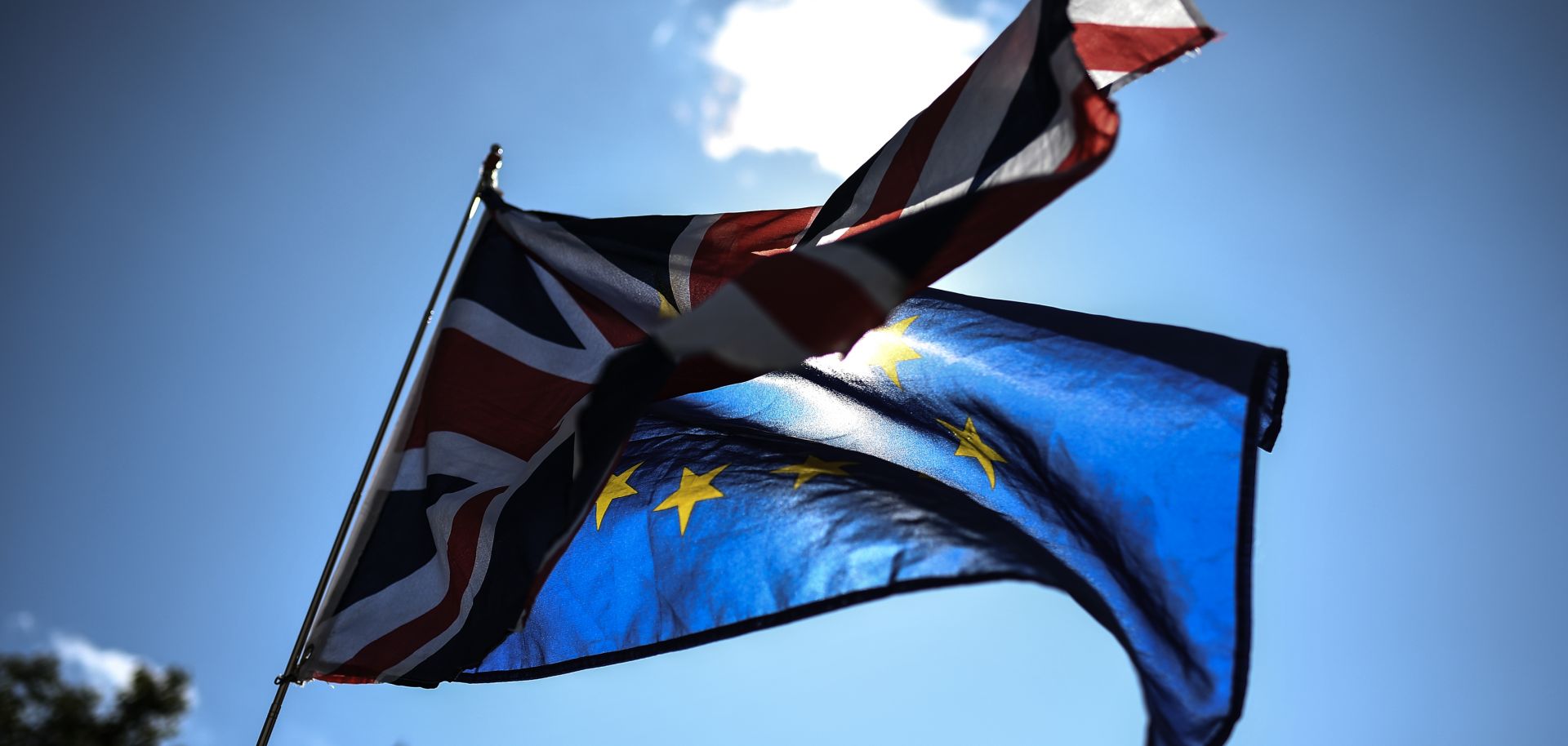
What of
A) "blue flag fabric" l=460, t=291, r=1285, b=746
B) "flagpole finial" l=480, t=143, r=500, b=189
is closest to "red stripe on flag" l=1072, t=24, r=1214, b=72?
"blue flag fabric" l=460, t=291, r=1285, b=746

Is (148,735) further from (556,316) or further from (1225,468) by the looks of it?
(1225,468)

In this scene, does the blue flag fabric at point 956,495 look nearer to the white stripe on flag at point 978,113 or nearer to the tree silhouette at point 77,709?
A: the white stripe on flag at point 978,113

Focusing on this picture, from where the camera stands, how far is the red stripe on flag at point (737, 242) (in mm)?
4582

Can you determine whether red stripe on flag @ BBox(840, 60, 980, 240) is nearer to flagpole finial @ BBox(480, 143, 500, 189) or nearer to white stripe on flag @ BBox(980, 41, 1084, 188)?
white stripe on flag @ BBox(980, 41, 1084, 188)

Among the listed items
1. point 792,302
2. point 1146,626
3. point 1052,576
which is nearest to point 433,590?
point 792,302

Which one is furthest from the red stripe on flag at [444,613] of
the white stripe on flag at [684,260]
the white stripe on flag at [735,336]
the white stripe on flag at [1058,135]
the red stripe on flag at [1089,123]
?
the red stripe on flag at [1089,123]

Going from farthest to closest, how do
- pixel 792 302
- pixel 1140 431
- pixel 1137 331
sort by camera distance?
pixel 1137 331 < pixel 1140 431 < pixel 792 302

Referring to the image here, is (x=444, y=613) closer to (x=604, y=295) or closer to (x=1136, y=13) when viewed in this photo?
(x=604, y=295)

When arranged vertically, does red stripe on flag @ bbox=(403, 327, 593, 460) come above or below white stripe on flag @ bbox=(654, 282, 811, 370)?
above

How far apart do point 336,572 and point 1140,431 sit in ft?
10.6

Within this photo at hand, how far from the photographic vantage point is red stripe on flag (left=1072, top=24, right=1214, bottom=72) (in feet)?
12.8

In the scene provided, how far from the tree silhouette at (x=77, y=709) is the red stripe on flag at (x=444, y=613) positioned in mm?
10973

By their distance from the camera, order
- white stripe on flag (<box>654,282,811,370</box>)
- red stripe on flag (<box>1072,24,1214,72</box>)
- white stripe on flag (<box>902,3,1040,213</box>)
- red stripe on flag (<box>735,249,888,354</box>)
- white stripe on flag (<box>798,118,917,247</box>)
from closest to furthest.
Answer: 1. white stripe on flag (<box>654,282,811,370</box>)
2. red stripe on flag (<box>735,249,888,354</box>)
3. red stripe on flag (<box>1072,24,1214,72</box>)
4. white stripe on flag (<box>902,3,1040,213</box>)
5. white stripe on flag (<box>798,118,917,247</box>)

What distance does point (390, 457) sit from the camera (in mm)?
4035
